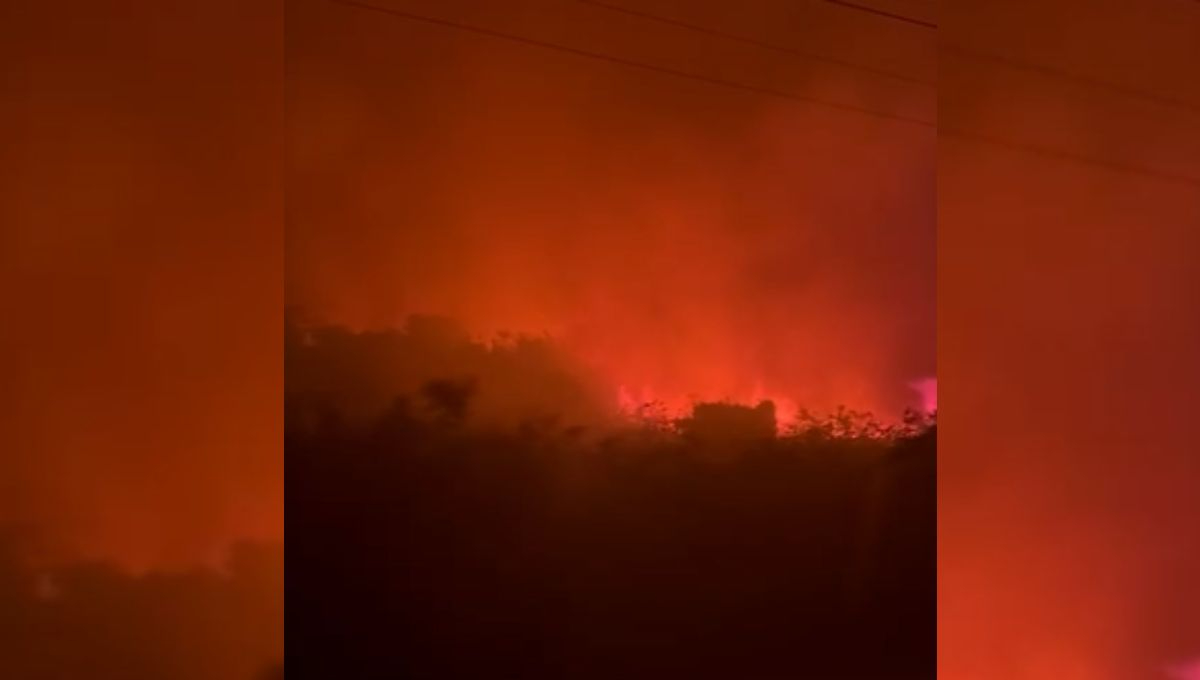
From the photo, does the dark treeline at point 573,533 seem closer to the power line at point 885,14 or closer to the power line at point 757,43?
the power line at point 757,43

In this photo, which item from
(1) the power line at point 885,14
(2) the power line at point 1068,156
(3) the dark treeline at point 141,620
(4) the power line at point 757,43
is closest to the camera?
(3) the dark treeline at point 141,620

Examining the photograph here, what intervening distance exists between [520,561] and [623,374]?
317mm

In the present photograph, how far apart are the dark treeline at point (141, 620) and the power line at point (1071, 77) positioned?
1462mm

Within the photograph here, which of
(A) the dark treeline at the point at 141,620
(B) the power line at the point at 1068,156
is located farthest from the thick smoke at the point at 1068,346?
(A) the dark treeline at the point at 141,620

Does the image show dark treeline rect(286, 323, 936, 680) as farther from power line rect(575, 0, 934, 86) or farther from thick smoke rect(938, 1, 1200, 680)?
power line rect(575, 0, 934, 86)

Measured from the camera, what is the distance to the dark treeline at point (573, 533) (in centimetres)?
124

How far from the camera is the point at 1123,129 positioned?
5.92ft

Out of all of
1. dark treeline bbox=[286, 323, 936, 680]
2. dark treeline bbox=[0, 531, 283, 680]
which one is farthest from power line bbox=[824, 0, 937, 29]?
dark treeline bbox=[0, 531, 283, 680]

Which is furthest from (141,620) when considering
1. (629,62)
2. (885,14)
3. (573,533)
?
(885,14)

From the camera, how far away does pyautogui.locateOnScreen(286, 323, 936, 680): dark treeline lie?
124cm

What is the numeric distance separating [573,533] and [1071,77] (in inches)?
51.9

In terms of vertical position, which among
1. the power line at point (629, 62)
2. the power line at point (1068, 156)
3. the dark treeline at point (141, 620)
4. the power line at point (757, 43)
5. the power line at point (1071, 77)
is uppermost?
the power line at point (1071, 77)

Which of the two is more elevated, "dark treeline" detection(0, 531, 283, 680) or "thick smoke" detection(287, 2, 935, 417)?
"thick smoke" detection(287, 2, 935, 417)

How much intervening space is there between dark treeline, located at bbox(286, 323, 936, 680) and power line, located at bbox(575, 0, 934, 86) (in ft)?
1.81
